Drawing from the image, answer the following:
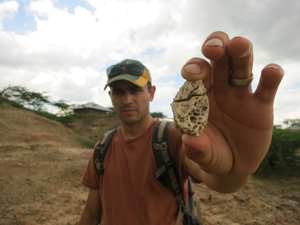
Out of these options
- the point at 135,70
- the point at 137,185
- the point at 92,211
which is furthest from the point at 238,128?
the point at 92,211

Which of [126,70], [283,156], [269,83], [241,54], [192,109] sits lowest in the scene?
[283,156]

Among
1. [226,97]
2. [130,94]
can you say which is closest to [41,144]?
[130,94]

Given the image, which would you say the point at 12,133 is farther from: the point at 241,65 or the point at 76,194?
the point at 241,65

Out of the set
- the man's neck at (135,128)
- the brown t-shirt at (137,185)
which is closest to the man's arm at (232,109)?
the brown t-shirt at (137,185)

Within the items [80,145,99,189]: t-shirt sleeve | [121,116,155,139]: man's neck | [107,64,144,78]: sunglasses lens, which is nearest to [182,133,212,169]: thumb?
[121,116,155,139]: man's neck

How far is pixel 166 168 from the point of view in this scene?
2.00 m

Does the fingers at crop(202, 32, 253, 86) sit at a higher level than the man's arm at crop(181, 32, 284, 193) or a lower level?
higher

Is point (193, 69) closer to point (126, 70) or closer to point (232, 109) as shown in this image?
point (232, 109)

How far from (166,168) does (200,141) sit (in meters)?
0.93

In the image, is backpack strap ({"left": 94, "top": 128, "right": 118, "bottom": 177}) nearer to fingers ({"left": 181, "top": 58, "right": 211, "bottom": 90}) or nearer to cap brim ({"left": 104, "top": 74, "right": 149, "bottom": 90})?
cap brim ({"left": 104, "top": 74, "right": 149, "bottom": 90})

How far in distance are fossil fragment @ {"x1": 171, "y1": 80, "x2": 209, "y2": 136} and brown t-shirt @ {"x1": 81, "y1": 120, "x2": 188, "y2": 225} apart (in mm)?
780

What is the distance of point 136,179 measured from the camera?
7.20 feet

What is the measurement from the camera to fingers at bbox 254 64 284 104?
1100 mm

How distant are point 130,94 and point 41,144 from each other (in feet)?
31.5
